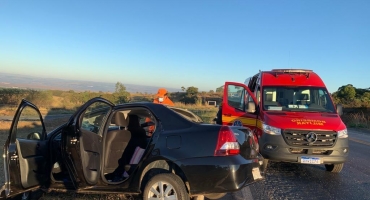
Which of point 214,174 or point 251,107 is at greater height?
point 251,107

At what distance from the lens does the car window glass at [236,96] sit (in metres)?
8.78

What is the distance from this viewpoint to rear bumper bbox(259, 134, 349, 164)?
6.92 m

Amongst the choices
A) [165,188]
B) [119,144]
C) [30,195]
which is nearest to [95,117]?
[119,144]

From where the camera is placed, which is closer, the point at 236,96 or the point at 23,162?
the point at 23,162

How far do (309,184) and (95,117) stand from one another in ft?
14.2

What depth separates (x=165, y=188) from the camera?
434cm

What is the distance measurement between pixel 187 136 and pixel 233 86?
4.78 metres

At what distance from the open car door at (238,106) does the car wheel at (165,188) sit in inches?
163

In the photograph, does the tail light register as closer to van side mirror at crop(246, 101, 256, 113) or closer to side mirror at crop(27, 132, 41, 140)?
side mirror at crop(27, 132, 41, 140)

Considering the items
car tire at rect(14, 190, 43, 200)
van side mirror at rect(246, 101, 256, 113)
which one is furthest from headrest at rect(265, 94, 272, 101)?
car tire at rect(14, 190, 43, 200)

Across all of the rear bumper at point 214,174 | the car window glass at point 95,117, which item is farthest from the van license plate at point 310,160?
the car window glass at point 95,117

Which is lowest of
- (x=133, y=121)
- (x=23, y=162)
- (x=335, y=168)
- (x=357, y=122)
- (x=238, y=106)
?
(x=357, y=122)

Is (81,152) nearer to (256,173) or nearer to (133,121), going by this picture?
(133,121)

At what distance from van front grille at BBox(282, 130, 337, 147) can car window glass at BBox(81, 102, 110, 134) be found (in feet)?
12.7
